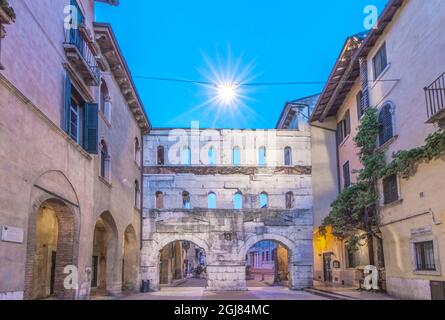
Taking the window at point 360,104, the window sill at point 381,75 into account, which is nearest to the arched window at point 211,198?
the window at point 360,104

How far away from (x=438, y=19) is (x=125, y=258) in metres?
17.9

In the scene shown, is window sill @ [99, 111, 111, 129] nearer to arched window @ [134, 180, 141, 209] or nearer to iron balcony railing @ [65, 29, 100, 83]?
iron balcony railing @ [65, 29, 100, 83]

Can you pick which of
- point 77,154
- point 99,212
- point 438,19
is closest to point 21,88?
point 77,154

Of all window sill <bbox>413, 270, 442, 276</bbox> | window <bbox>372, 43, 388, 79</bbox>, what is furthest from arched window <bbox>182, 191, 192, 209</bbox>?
window sill <bbox>413, 270, 442, 276</bbox>

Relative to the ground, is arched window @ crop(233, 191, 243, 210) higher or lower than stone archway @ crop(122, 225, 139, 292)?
higher

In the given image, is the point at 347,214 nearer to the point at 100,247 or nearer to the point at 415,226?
the point at 415,226

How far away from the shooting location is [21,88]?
11.1 meters

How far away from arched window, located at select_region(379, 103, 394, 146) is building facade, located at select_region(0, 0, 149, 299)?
34.6ft

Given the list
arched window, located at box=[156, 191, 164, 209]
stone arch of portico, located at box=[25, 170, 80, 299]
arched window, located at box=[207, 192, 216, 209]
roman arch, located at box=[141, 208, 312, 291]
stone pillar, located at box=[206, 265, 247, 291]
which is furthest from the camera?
arched window, located at box=[207, 192, 216, 209]

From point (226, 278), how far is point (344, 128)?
10.2 metres

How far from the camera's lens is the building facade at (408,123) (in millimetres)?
14586

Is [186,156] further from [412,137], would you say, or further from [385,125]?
[412,137]

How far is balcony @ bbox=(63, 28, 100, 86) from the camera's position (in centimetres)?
1457

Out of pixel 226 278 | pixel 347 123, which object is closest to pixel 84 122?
pixel 226 278
